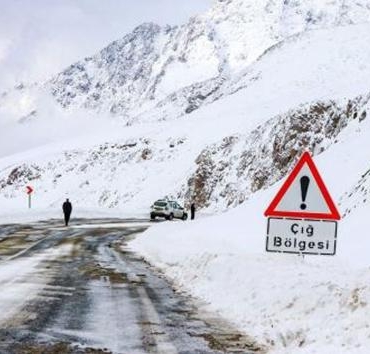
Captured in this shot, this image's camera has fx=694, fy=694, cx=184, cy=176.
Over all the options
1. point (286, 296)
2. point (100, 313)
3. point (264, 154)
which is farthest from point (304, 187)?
point (264, 154)

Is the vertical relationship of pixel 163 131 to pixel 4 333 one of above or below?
above

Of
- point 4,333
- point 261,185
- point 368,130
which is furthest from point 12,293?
point 261,185

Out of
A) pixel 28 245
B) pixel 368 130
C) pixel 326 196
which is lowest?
pixel 28 245

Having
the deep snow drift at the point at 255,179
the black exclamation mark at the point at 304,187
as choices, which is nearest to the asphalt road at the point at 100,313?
the deep snow drift at the point at 255,179

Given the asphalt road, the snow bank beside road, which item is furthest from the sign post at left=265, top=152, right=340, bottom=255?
the asphalt road

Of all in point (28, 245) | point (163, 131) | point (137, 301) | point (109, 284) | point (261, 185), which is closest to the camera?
point (137, 301)

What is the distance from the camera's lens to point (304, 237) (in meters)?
9.01

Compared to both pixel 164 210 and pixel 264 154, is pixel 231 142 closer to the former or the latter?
pixel 264 154

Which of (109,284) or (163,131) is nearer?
(109,284)

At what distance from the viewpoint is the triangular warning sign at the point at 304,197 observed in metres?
8.84

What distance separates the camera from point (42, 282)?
12508 millimetres

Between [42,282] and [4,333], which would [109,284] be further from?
[4,333]

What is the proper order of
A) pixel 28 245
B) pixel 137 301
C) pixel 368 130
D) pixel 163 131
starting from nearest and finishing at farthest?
pixel 137 301
pixel 28 245
pixel 368 130
pixel 163 131

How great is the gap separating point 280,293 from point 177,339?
1801 mm
